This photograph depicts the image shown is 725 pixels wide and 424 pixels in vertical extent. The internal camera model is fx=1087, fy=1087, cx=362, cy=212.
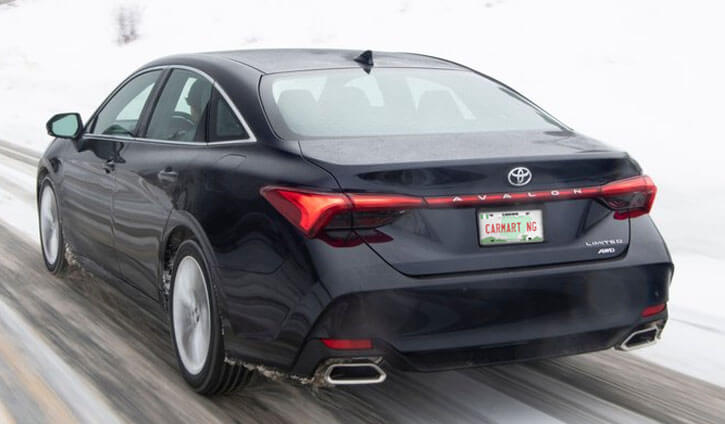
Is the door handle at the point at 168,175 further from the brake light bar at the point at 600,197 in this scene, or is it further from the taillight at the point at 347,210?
the brake light bar at the point at 600,197

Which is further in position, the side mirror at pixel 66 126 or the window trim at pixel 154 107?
the side mirror at pixel 66 126

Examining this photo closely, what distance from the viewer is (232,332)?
4359mm

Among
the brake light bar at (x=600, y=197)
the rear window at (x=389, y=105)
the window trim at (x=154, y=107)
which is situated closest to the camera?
the brake light bar at (x=600, y=197)

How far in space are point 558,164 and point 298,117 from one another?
3.60 feet

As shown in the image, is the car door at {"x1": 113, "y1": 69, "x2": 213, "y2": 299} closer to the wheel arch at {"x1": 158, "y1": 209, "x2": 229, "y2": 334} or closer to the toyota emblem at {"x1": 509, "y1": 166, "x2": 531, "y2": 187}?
the wheel arch at {"x1": 158, "y1": 209, "x2": 229, "y2": 334}

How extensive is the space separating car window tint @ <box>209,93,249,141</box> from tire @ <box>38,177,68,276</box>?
2509mm

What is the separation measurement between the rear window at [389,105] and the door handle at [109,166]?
1.43 meters


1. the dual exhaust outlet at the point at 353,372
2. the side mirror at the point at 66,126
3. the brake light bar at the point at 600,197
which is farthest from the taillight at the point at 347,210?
the side mirror at the point at 66,126

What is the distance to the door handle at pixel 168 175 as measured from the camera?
495cm

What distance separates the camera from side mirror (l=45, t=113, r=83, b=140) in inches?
262

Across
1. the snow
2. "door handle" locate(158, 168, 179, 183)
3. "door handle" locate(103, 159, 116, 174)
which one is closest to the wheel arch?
"door handle" locate(158, 168, 179, 183)

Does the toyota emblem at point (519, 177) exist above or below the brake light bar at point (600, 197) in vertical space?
above

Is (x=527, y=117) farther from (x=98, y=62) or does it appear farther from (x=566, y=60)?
(x=98, y=62)

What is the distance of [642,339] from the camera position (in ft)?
→ 14.6
